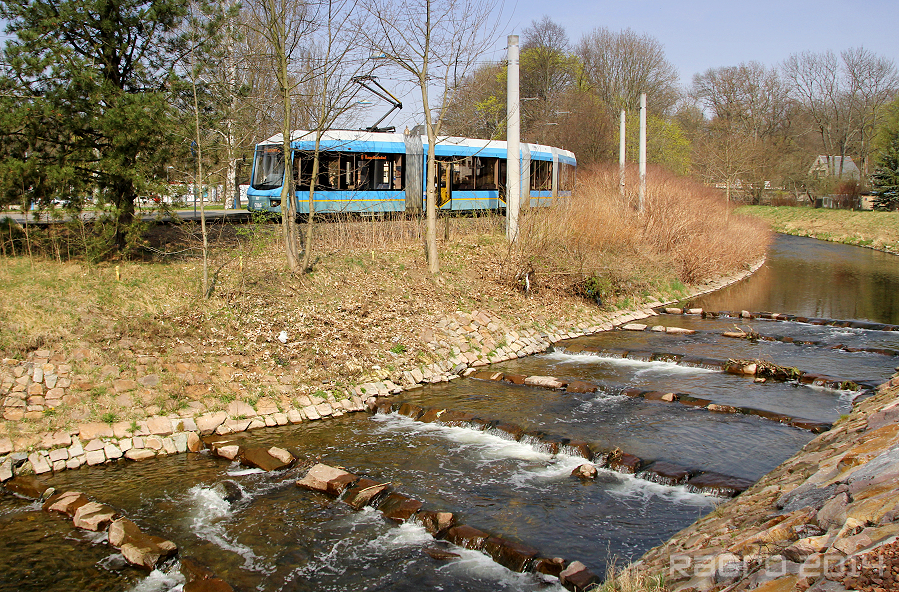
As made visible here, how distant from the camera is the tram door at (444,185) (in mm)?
23812

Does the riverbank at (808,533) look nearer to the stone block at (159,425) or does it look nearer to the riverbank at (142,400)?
the riverbank at (142,400)

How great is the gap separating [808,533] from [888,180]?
49.0 meters

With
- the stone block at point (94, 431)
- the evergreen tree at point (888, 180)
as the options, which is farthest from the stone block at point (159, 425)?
the evergreen tree at point (888, 180)

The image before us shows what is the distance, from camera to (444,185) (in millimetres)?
24141

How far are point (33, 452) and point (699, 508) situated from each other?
338 inches

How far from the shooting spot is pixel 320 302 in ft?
45.3

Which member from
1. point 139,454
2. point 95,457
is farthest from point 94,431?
point 139,454

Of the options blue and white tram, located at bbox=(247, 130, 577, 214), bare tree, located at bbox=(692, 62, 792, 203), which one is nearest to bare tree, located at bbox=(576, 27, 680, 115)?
bare tree, located at bbox=(692, 62, 792, 203)

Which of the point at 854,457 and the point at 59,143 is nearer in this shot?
the point at 854,457

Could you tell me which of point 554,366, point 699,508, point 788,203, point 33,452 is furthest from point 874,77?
point 33,452

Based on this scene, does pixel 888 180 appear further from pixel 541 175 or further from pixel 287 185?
pixel 287 185

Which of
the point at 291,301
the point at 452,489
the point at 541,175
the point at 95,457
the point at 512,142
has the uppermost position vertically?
the point at 512,142

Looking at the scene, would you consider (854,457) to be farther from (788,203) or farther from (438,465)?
(788,203)

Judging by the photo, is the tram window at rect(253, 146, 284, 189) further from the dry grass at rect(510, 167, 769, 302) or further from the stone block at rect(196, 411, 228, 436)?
the stone block at rect(196, 411, 228, 436)
